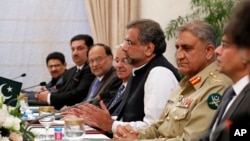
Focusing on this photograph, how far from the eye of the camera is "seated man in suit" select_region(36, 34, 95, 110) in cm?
606

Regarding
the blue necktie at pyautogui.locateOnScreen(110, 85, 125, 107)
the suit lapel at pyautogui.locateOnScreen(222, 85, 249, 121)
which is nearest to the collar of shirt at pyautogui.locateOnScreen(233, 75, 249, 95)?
the suit lapel at pyautogui.locateOnScreen(222, 85, 249, 121)

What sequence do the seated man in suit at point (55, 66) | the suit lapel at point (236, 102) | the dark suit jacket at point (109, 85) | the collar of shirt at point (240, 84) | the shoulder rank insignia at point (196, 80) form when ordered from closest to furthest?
the suit lapel at point (236, 102)
the collar of shirt at point (240, 84)
the shoulder rank insignia at point (196, 80)
the dark suit jacket at point (109, 85)
the seated man in suit at point (55, 66)

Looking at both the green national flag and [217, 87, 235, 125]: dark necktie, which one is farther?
the green national flag

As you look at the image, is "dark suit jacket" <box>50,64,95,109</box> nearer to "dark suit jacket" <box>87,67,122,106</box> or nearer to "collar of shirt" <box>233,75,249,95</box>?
"dark suit jacket" <box>87,67,122,106</box>

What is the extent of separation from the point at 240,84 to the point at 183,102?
0.92 meters

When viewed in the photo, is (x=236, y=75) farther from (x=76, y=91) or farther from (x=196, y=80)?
(x=76, y=91)

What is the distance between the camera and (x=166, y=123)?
10.7 ft

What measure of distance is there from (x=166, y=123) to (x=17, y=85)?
3.62ft

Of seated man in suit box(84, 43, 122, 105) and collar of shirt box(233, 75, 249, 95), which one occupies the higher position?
collar of shirt box(233, 75, 249, 95)

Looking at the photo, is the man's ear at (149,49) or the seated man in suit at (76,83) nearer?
the man's ear at (149,49)

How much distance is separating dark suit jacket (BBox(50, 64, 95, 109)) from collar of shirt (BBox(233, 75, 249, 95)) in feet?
12.9

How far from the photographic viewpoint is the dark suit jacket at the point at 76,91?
6.04 metres

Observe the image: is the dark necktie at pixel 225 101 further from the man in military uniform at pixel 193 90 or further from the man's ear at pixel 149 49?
the man's ear at pixel 149 49

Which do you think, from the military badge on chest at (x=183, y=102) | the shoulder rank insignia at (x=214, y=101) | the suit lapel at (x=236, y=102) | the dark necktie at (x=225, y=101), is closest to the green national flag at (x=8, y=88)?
the military badge on chest at (x=183, y=102)
